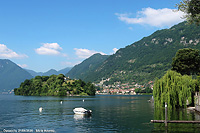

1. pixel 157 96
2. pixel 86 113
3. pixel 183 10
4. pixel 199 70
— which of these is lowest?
pixel 86 113

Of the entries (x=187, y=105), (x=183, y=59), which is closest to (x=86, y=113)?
(x=187, y=105)

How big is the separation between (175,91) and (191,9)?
112 feet

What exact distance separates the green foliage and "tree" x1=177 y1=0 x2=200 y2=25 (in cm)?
3197

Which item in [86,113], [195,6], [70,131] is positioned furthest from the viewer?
[86,113]

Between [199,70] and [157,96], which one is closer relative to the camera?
[157,96]

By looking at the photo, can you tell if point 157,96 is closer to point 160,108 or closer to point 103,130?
point 160,108

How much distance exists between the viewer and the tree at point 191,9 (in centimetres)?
3628

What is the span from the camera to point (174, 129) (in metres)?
37.4

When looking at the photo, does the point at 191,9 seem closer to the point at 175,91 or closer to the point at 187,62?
the point at 175,91

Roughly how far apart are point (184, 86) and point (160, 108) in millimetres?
10127

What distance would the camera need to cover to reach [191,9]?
3694 cm

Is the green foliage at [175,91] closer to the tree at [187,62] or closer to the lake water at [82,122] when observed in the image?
the lake water at [82,122]

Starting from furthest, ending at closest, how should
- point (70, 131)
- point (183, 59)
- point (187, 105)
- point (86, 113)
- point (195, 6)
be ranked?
point (183, 59) < point (187, 105) < point (86, 113) < point (70, 131) < point (195, 6)

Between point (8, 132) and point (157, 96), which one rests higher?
point (157, 96)
